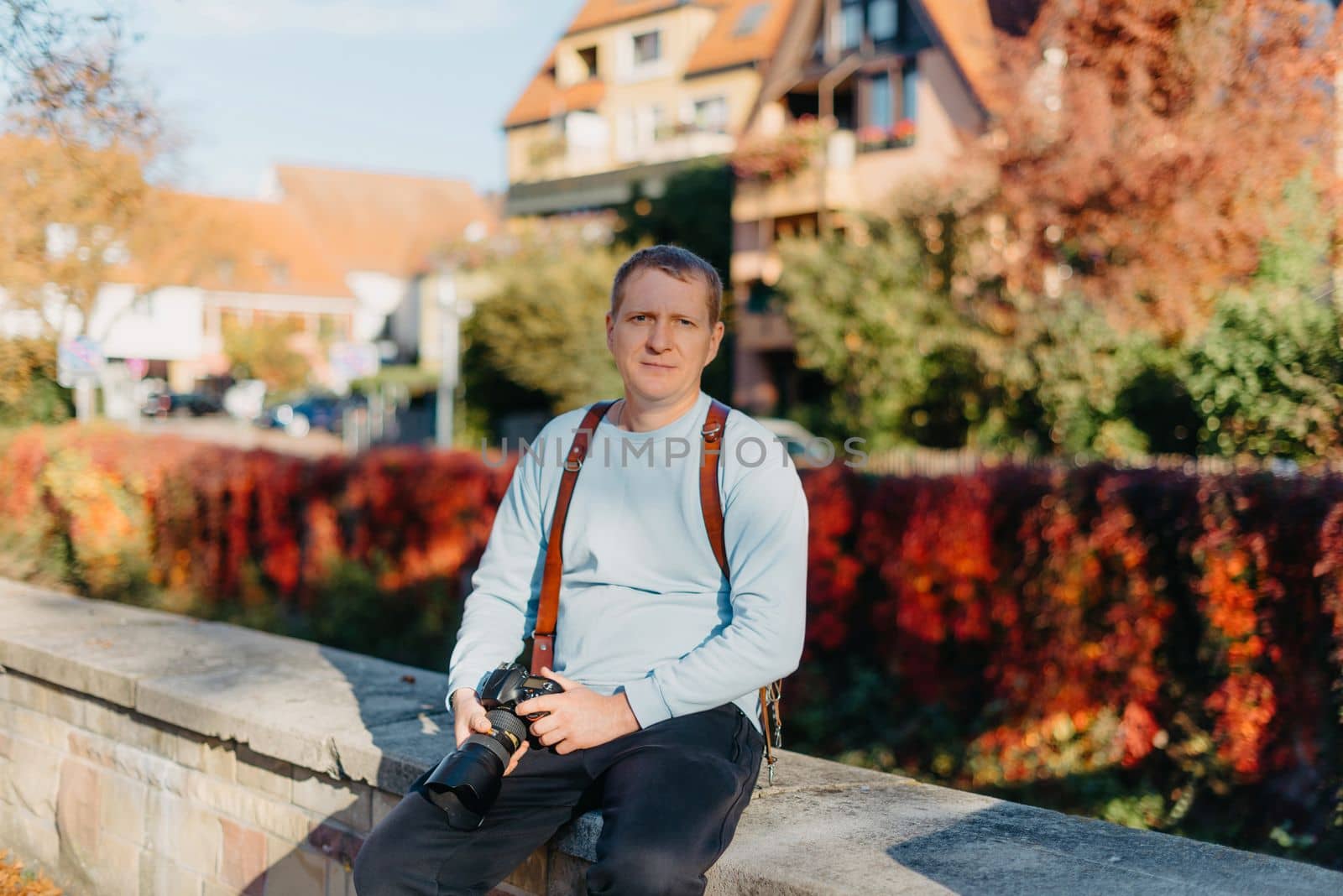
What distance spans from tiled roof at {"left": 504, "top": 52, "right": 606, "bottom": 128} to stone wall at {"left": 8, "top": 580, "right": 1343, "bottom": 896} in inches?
1537

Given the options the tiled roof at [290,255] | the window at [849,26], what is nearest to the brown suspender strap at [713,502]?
the window at [849,26]

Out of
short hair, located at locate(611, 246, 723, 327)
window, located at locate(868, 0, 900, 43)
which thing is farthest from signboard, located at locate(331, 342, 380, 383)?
short hair, located at locate(611, 246, 723, 327)

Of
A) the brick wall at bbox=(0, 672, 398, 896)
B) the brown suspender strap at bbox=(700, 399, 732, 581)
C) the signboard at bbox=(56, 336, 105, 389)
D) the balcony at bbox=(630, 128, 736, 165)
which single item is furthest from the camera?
the balcony at bbox=(630, 128, 736, 165)

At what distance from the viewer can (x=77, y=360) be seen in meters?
12.9

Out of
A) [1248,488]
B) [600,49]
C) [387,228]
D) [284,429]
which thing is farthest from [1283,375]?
[387,228]

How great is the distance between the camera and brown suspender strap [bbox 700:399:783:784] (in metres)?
2.91

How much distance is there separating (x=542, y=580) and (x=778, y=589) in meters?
0.65

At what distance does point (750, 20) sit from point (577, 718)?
36.6 meters

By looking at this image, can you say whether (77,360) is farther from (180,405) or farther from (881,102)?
(180,405)

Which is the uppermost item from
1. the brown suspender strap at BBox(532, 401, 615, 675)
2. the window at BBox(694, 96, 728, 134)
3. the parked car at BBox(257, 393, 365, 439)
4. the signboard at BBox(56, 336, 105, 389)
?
the window at BBox(694, 96, 728, 134)

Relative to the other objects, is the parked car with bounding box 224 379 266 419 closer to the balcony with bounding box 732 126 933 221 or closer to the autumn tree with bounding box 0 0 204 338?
the balcony with bounding box 732 126 933 221

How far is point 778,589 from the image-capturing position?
2.80m

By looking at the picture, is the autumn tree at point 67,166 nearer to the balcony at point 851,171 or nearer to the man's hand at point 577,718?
the man's hand at point 577,718

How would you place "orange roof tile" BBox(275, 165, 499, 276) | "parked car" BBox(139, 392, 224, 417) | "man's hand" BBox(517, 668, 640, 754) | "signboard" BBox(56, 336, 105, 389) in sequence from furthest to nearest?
"orange roof tile" BBox(275, 165, 499, 276) < "parked car" BBox(139, 392, 224, 417) < "signboard" BBox(56, 336, 105, 389) < "man's hand" BBox(517, 668, 640, 754)
